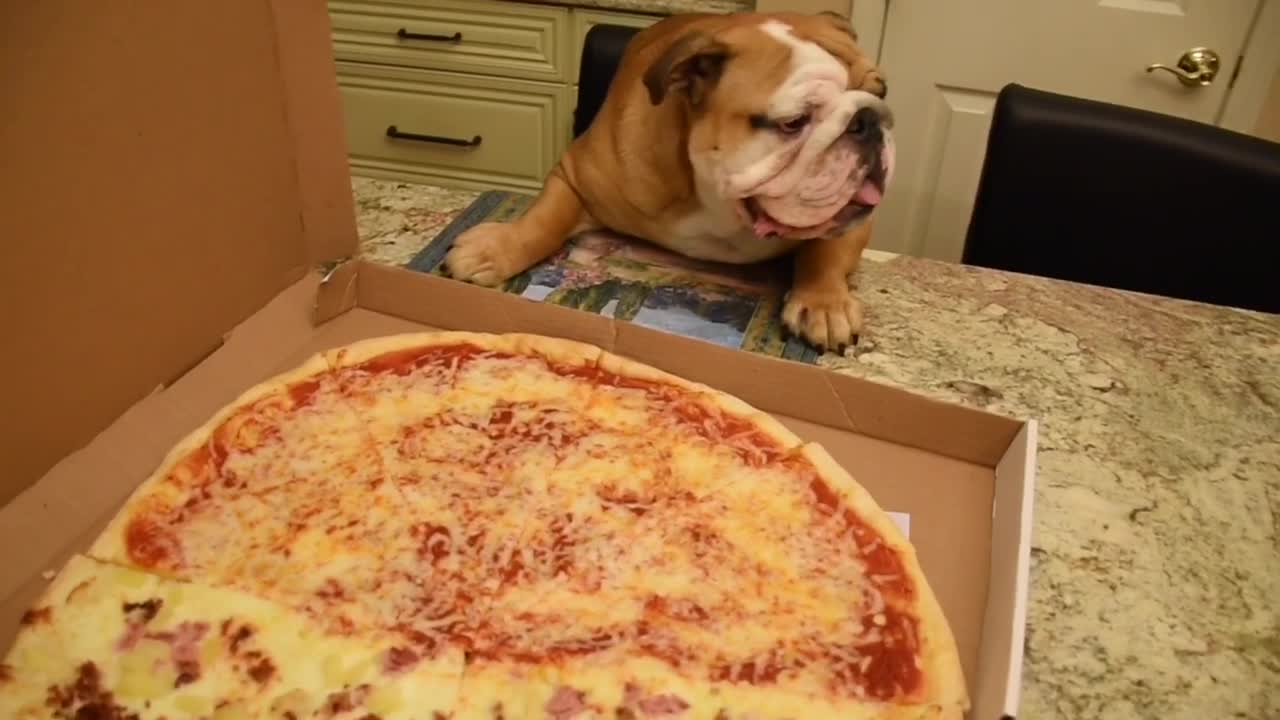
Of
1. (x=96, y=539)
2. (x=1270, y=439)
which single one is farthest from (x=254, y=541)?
(x=1270, y=439)

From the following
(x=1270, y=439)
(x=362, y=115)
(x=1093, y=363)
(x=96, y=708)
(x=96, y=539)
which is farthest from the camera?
(x=362, y=115)

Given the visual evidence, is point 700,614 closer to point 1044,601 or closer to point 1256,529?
point 1044,601

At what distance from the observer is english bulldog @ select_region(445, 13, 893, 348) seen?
3.76 feet

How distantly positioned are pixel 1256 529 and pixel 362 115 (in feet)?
7.22

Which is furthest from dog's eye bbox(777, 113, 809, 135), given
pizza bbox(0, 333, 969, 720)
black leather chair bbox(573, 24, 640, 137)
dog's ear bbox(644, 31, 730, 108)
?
black leather chair bbox(573, 24, 640, 137)

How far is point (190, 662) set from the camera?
2.52ft

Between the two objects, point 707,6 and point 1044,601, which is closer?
point 1044,601

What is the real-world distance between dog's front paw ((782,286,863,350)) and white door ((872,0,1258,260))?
47.3 inches

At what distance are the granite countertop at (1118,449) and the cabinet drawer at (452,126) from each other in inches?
40.1

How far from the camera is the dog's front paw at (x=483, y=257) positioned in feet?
4.12

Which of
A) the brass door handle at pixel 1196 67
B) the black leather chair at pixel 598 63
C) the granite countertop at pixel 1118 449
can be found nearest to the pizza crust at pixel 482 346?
the granite countertop at pixel 1118 449

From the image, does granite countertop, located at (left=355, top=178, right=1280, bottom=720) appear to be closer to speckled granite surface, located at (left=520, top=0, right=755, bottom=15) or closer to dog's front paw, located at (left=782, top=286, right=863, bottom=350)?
dog's front paw, located at (left=782, top=286, right=863, bottom=350)

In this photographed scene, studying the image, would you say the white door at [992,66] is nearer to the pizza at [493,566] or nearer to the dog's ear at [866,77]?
the dog's ear at [866,77]

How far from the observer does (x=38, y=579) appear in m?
0.82
